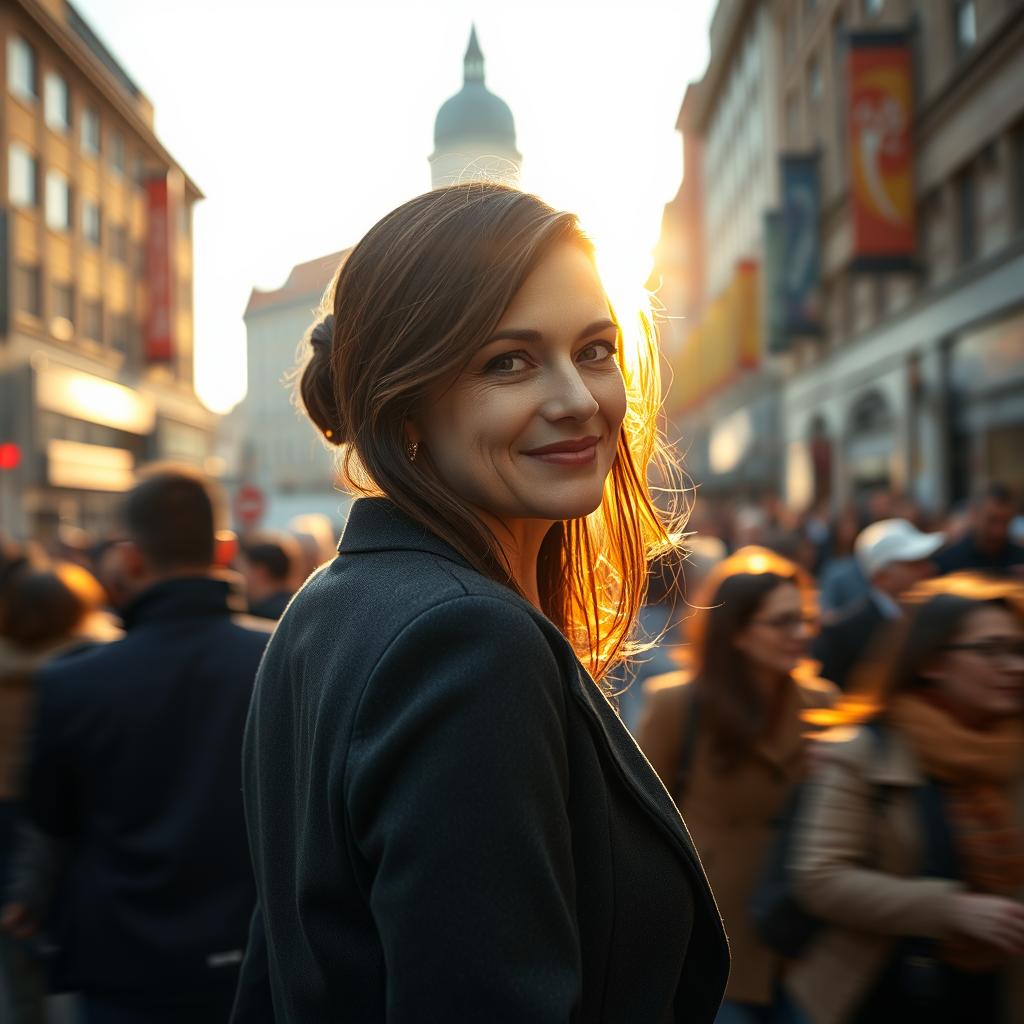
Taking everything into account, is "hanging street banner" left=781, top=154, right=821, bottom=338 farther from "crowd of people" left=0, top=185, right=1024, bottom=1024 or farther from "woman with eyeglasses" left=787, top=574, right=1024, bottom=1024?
"woman with eyeglasses" left=787, top=574, right=1024, bottom=1024

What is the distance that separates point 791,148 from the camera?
3259 cm

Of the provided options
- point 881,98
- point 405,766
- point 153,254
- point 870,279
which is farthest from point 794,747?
point 153,254

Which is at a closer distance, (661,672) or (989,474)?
(661,672)

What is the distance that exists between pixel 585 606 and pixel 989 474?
57.9 ft

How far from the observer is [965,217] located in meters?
18.9

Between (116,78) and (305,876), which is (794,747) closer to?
(305,876)

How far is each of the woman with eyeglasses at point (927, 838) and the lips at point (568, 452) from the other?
1601 millimetres

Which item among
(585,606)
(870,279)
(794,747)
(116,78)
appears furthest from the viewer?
(116,78)

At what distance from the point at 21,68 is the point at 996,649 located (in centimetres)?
3426

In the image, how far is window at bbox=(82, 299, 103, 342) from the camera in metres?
36.2

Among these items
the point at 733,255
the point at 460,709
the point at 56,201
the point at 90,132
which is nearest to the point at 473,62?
the point at 460,709

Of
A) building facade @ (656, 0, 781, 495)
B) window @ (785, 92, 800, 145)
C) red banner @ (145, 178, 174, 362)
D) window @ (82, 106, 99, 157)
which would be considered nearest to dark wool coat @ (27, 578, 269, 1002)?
building facade @ (656, 0, 781, 495)

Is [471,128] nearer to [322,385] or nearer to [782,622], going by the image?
[322,385]

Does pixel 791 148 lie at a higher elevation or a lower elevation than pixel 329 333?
higher
